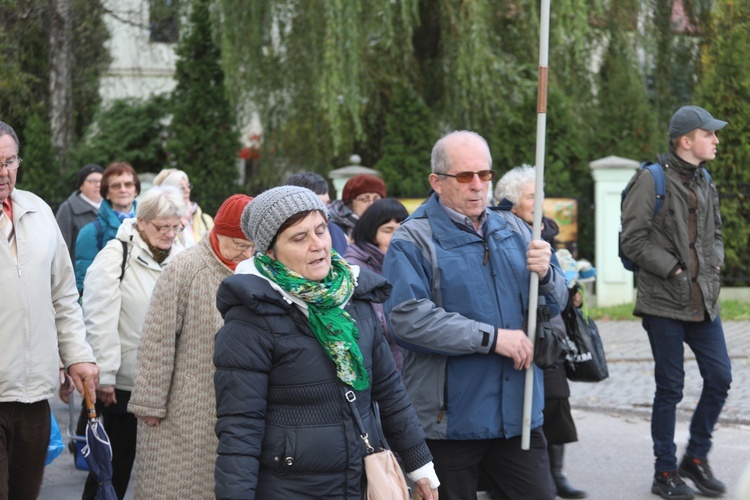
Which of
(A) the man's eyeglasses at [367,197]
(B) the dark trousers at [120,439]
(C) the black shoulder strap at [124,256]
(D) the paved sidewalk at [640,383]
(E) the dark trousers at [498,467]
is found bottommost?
(D) the paved sidewalk at [640,383]

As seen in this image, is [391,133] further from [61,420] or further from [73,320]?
[73,320]

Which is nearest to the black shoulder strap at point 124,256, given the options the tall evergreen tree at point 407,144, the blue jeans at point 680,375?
the blue jeans at point 680,375

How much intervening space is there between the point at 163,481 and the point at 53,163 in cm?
1395

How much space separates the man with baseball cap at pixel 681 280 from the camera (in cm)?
609

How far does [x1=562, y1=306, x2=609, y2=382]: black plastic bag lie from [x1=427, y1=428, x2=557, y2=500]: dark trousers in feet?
6.23

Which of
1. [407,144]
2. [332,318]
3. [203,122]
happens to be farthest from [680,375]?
[203,122]

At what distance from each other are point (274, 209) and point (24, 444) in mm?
1548

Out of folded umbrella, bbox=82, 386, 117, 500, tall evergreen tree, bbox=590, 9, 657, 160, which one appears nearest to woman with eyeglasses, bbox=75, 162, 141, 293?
folded umbrella, bbox=82, 386, 117, 500

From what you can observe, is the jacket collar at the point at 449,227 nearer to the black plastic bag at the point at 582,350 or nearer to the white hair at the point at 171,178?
the black plastic bag at the point at 582,350

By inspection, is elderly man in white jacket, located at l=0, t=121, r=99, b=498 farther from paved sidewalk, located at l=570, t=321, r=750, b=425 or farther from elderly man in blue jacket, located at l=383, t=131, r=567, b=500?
paved sidewalk, located at l=570, t=321, r=750, b=425

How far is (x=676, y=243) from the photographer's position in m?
6.12

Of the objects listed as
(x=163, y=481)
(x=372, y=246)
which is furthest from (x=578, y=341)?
(x=163, y=481)

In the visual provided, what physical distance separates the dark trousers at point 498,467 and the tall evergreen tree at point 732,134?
11.1m

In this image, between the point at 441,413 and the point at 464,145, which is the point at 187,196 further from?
the point at 441,413
